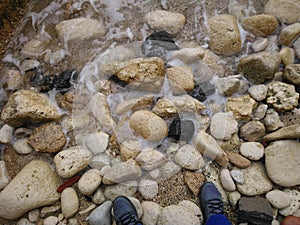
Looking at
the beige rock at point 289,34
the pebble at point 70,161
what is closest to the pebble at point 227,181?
the pebble at point 70,161

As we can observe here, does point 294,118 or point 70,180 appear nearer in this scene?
point 70,180

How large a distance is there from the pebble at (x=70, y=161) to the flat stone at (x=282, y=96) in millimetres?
2018

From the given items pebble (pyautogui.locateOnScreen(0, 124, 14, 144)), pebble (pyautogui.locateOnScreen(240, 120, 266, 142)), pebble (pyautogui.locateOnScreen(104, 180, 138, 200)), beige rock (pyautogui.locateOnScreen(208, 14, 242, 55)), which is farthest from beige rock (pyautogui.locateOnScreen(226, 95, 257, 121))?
pebble (pyautogui.locateOnScreen(0, 124, 14, 144))

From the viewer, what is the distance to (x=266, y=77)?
330 centimetres

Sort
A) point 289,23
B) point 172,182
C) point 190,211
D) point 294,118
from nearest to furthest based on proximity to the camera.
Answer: point 190,211
point 172,182
point 294,118
point 289,23

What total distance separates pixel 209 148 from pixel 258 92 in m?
0.86

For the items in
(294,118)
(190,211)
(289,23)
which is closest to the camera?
(190,211)

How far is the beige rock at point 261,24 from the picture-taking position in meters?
3.56

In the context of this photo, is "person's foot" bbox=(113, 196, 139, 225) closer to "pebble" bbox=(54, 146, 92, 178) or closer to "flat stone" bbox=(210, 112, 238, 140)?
"pebble" bbox=(54, 146, 92, 178)

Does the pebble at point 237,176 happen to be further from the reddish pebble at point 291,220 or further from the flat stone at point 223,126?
the reddish pebble at point 291,220

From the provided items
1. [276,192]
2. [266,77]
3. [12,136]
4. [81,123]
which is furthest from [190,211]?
[12,136]

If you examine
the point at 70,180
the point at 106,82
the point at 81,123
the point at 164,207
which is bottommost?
the point at 164,207

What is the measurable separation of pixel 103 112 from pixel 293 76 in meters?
2.10

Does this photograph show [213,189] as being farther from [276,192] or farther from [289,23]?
[289,23]
